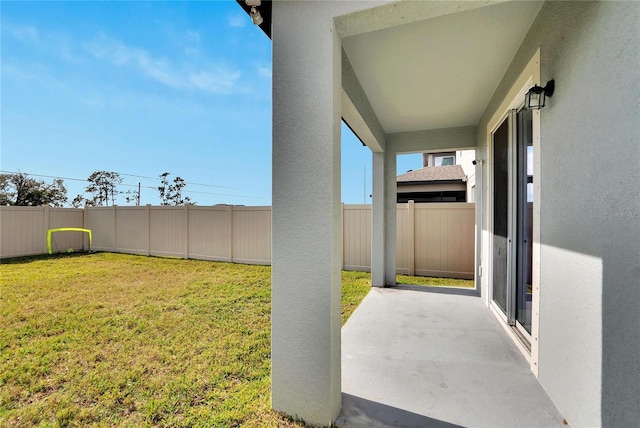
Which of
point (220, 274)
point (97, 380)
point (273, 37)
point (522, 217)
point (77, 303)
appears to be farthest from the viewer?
point (220, 274)

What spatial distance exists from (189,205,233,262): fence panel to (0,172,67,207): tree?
18.6 metres

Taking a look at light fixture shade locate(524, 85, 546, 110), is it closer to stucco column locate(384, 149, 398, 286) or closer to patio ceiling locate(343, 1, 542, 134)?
patio ceiling locate(343, 1, 542, 134)

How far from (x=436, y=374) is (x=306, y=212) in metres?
1.99

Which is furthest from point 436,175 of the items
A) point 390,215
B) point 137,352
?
point 137,352

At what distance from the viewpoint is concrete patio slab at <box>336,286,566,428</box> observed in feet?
6.29

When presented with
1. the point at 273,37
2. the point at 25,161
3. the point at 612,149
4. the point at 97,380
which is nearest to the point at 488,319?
the point at 612,149

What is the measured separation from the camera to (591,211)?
5.12 ft

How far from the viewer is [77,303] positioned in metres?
4.62

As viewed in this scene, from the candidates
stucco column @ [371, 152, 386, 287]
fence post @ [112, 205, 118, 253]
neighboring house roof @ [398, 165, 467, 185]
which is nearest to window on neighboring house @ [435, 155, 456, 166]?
neighboring house roof @ [398, 165, 467, 185]

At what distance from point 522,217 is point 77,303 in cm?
689

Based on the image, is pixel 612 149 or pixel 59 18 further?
pixel 59 18

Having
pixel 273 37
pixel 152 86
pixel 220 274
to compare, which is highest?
pixel 152 86

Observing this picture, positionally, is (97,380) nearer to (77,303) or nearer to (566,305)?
(77,303)

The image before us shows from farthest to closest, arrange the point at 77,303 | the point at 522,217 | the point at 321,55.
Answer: the point at 77,303
the point at 522,217
the point at 321,55
